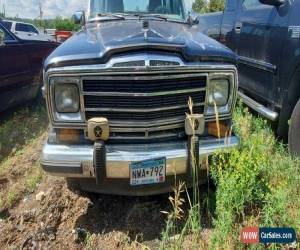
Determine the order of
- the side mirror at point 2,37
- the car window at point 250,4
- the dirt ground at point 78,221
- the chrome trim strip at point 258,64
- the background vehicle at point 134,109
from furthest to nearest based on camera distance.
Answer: the side mirror at point 2,37
the car window at point 250,4
the chrome trim strip at point 258,64
the dirt ground at point 78,221
the background vehicle at point 134,109

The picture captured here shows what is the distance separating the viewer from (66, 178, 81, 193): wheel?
3.62 meters

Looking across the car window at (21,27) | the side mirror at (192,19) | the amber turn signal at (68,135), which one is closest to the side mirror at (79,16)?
the side mirror at (192,19)

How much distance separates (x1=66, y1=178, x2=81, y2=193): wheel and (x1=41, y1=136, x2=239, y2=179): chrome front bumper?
337 mm

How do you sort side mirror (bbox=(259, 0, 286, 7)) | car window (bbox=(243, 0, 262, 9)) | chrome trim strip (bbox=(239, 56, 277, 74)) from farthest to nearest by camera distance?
car window (bbox=(243, 0, 262, 9)), chrome trim strip (bbox=(239, 56, 277, 74)), side mirror (bbox=(259, 0, 286, 7))

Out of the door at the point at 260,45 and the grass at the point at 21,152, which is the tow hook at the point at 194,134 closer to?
the door at the point at 260,45

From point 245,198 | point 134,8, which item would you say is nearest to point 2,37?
point 134,8

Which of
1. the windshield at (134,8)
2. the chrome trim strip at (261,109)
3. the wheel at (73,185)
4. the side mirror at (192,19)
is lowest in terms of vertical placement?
the wheel at (73,185)

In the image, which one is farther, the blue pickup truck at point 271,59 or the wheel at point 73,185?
the blue pickup truck at point 271,59

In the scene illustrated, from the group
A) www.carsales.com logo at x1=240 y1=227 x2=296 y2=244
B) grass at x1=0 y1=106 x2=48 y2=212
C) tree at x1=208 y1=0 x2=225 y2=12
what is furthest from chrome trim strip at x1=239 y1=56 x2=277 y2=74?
tree at x1=208 y1=0 x2=225 y2=12

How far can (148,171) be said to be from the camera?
3.23 metres

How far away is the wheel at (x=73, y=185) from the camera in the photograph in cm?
362

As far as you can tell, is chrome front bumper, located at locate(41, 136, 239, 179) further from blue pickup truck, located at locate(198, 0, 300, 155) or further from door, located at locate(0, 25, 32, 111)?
door, located at locate(0, 25, 32, 111)

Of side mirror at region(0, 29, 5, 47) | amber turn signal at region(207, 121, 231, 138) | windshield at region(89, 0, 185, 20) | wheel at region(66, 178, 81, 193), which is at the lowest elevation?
wheel at region(66, 178, 81, 193)

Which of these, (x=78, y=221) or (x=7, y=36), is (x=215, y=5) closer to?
(x=7, y=36)
